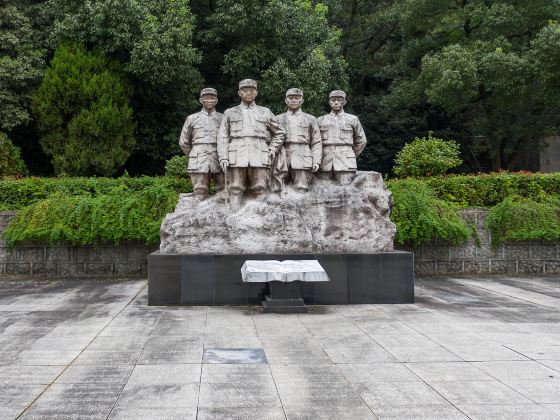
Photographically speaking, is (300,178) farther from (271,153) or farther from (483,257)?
(483,257)

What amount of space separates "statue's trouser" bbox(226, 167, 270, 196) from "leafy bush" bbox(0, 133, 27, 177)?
8.87 metres

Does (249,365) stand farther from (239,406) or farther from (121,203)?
(121,203)

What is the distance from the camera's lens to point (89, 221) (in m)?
10.8

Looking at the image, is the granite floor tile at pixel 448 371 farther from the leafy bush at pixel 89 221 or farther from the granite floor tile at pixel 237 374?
the leafy bush at pixel 89 221

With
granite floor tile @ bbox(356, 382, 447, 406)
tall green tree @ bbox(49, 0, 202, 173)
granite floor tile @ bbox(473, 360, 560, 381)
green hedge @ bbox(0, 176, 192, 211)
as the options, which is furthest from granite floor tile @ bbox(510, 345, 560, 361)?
tall green tree @ bbox(49, 0, 202, 173)

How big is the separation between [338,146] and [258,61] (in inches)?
315

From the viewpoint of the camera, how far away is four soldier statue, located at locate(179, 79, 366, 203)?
A: 8.23 metres

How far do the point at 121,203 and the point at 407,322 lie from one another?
679 centimetres

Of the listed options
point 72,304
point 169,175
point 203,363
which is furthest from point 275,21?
point 203,363

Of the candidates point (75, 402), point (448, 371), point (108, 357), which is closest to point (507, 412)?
point (448, 371)

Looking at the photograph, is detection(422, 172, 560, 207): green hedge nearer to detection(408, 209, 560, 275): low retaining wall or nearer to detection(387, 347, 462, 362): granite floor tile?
detection(408, 209, 560, 275): low retaining wall

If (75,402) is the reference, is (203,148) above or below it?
above

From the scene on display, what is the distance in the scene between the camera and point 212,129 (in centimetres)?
862

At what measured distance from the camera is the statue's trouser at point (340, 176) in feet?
29.2
